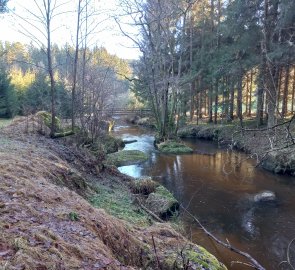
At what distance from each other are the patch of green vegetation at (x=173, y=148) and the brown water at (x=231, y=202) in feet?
5.19

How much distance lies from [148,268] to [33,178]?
9.56 ft

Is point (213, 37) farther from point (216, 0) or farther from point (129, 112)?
point (129, 112)

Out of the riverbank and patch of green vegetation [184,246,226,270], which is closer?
the riverbank

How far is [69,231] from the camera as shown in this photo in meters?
3.93

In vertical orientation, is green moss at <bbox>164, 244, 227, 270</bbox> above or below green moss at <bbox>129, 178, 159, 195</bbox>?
above

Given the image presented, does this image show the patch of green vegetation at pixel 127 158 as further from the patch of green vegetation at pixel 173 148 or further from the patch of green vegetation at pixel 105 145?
the patch of green vegetation at pixel 173 148

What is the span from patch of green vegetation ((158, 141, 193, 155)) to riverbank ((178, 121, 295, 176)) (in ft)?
7.55

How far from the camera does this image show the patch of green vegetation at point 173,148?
20078 millimetres

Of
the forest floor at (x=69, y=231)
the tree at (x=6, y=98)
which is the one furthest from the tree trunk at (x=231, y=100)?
the forest floor at (x=69, y=231)

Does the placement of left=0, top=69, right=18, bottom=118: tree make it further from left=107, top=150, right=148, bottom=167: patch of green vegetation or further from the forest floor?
the forest floor

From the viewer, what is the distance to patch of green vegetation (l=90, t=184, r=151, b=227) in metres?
6.63

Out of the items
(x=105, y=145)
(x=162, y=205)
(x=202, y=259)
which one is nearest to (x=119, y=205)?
(x=162, y=205)

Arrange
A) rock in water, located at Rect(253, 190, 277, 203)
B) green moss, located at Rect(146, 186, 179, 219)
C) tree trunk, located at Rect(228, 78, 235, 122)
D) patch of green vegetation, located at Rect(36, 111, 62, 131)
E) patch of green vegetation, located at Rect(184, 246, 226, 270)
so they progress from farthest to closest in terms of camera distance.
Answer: tree trunk, located at Rect(228, 78, 235, 122)
patch of green vegetation, located at Rect(36, 111, 62, 131)
rock in water, located at Rect(253, 190, 277, 203)
green moss, located at Rect(146, 186, 179, 219)
patch of green vegetation, located at Rect(184, 246, 226, 270)

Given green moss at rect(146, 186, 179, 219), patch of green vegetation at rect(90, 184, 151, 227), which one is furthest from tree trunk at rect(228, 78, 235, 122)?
patch of green vegetation at rect(90, 184, 151, 227)
